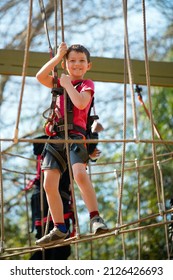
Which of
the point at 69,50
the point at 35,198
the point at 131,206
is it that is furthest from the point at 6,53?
the point at 131,206

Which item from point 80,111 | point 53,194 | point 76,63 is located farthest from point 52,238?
point 76,63

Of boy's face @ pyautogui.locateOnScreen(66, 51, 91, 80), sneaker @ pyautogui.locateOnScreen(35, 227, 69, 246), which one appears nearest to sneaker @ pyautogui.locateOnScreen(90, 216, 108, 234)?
sneaker @ pyautogui.locateOnScreen(35, 227, 69, 246)

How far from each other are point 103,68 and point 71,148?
51.1 inches

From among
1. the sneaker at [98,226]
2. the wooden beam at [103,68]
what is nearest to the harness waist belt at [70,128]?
the sneaker at [98,226]

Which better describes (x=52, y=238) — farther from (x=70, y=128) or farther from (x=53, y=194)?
(x=70, y=128)

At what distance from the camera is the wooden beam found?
13.9ft

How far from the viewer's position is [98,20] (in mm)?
8344

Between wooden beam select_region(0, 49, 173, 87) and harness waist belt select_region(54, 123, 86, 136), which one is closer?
harness waist belt select_region(54, 123, 86, 136)

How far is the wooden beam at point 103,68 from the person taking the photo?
4.24 meters

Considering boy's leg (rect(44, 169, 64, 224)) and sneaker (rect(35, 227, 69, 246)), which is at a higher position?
boy's leg (rect(44, 169, 64, 224))

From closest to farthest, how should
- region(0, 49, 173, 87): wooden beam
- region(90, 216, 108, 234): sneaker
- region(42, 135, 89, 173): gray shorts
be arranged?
region(90, 216, 108, 234): sneaker → region(42, 135, 89, 173): gray shorts → region(0, 49, 173, 87): wooden beam

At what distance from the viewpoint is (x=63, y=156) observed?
3176 mm

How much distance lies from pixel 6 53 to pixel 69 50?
44.0 inches

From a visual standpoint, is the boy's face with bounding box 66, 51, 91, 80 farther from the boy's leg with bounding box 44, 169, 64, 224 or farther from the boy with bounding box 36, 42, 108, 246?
the boy's leg with bounding box 44, 169, 64, 224
